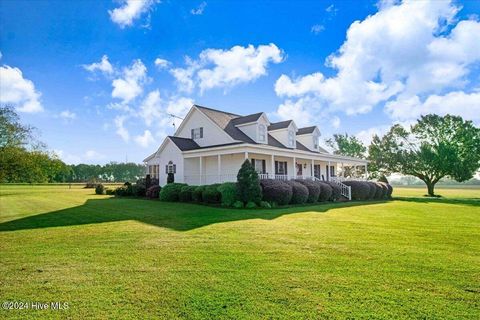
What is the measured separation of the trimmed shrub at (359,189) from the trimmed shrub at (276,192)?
970 cm

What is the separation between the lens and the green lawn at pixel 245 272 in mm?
3748

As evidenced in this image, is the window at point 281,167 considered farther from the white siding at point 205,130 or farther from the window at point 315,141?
the white siding at point 205,130

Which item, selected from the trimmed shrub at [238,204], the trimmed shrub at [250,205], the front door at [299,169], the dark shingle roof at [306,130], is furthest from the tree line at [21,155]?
the dark shingle roof at [306,130]

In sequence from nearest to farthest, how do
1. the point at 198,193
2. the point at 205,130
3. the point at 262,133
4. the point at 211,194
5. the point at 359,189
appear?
the point at 211,194 < the point at 198,193 < the point at 205,130 < the point at 262,133 < the point at 359,189

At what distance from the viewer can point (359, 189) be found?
24922 mm

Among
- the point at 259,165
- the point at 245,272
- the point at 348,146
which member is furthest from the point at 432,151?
the point at 245,272

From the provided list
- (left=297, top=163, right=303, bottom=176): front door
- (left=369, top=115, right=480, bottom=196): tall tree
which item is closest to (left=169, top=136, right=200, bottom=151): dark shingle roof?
(left=297, top=163, right=303, bottom=176): front door

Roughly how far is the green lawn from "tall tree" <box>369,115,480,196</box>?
1304 inches

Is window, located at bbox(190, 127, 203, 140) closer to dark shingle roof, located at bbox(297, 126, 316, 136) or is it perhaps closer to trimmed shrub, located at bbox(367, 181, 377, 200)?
dark shingle roof, located at bbox(297, 126, 316, 136)

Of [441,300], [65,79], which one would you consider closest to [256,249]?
[441,300]

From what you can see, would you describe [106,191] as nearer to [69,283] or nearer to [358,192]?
[358,192]

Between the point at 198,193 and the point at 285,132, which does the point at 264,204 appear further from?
the point at 285,132

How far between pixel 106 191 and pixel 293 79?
80.7 feet

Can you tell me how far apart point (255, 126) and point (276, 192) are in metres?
8.48
